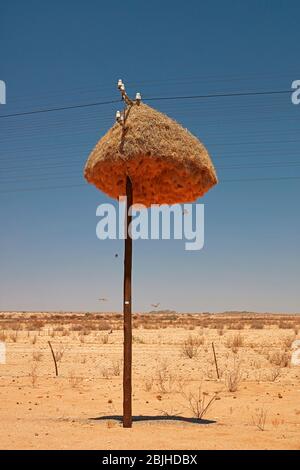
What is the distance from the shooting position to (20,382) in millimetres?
14922

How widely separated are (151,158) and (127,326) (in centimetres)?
267

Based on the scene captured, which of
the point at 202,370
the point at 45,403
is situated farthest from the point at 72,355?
the point at 45,403

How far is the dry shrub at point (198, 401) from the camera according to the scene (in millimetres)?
10258

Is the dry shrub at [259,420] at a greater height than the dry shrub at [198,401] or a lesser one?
greater

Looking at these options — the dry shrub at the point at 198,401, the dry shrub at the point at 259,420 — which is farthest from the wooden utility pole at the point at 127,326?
the dry shrub at the point at 259,420

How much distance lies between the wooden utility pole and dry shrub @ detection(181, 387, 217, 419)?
183cm

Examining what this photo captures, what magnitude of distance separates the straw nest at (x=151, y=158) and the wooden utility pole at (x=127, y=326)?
452 mm

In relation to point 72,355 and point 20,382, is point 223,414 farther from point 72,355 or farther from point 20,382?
point 72,355

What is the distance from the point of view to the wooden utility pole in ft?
27.6

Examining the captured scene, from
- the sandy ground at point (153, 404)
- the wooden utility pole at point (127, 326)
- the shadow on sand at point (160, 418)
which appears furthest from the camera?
the shadow on sand at point (160, 418)

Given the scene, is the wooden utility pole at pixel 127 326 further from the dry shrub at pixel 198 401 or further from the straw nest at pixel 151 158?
the dry shrub at pixel 198 401

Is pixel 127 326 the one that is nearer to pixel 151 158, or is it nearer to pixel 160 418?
pixel 160 418

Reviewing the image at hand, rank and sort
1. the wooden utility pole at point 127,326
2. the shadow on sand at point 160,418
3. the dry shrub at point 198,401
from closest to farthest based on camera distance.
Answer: the wooden utility pole at point 127,326 → the shadow on sand at point 160,418 → the dry shrub at point 198,401
